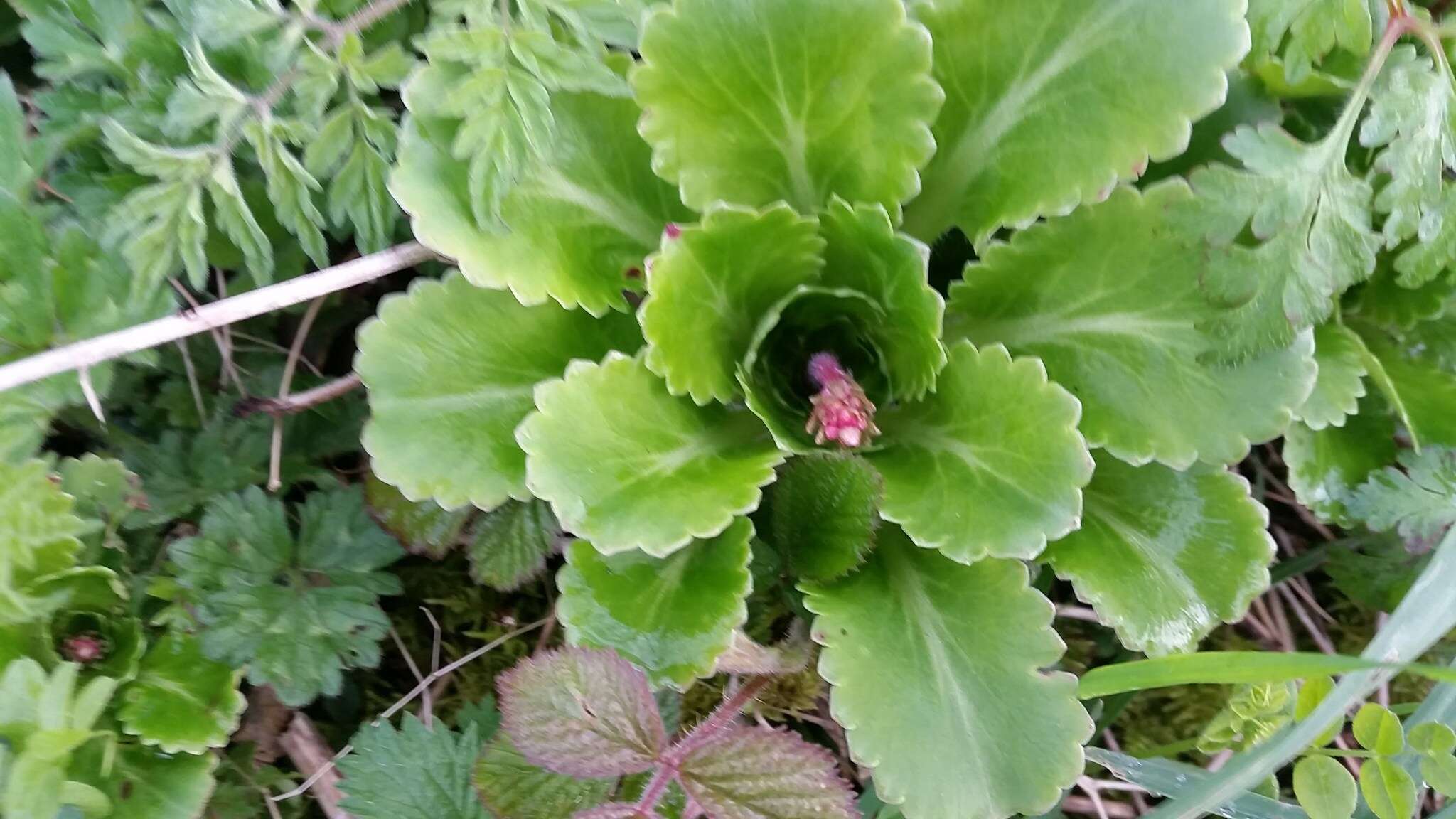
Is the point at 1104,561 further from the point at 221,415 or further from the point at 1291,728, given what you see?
the point at 221,415

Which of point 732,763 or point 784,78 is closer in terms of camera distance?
point 732,763

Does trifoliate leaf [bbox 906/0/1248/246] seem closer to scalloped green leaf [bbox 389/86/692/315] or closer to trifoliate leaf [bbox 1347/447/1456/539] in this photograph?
scalloped green leaf [bbox 389/86/692/315]

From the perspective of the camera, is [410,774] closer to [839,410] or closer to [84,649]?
[84,649]

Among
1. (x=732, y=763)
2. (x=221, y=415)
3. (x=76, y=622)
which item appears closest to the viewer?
(x=732, y=763)

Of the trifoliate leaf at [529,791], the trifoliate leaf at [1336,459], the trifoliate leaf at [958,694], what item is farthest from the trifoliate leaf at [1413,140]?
the trifoliate leaf at [529,791]

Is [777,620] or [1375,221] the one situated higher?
[1375,221]

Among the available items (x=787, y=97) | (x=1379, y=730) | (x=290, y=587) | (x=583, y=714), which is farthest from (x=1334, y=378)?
(x=290, y=587)

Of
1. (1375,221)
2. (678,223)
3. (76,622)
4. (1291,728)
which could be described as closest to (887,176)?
(678,223)
